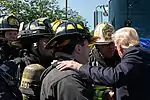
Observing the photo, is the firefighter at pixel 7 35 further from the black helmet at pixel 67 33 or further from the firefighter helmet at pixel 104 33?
the black helmet at pixel 67 33

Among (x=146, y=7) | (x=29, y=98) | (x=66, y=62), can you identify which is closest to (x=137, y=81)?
(x=66, y=62)

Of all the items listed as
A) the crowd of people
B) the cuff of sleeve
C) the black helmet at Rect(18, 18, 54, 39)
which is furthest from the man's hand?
the black helmet at Rect(18, 18, 54, 39)

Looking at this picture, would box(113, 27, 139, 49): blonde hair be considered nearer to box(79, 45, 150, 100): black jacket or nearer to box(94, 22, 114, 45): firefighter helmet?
box(79, 45, 150, 100): black jacket

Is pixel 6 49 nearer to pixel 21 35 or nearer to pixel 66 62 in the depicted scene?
pixel 21 35

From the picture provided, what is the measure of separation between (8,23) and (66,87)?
10.1 feet

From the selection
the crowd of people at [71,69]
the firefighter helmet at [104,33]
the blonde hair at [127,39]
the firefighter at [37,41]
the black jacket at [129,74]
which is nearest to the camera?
the crowd of people at [71,69]

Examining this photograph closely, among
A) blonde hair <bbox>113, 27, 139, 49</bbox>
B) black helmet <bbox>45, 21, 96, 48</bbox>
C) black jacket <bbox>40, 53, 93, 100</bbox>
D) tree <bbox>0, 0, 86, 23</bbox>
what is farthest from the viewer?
tree <bbox>0, 0, 86, 23</bbox>

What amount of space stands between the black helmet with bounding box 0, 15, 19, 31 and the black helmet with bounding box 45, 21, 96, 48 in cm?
244

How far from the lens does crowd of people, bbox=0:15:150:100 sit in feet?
10.8

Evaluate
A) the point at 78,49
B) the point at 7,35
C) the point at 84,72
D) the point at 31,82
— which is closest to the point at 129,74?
the point at 84,72

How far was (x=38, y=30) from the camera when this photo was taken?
4.74m

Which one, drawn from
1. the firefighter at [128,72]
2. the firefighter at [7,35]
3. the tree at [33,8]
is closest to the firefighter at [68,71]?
the firefighter at [128,72]

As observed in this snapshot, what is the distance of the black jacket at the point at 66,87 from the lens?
314 cm

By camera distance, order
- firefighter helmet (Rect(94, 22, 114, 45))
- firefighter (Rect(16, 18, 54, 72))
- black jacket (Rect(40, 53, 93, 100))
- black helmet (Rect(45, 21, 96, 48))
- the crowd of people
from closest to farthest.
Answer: black jacket (Rect(40, 53, 93, 100)) → the crowd of people → black helmet (Rect(45, 21, 96, 48)) → firefighter (Rect(16, 18, 54, 72)) → firefighter helmet (Rect(94, 22, 114, 45))
